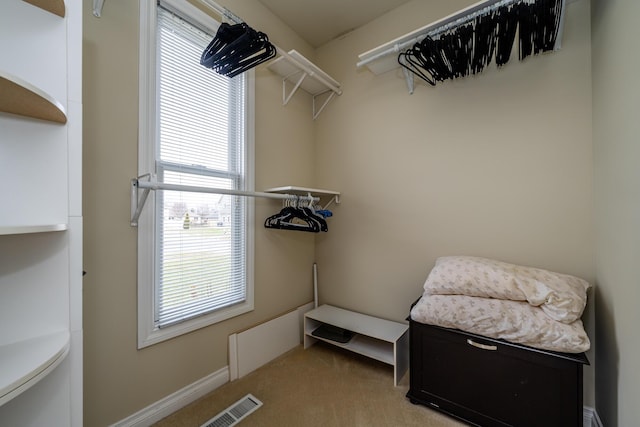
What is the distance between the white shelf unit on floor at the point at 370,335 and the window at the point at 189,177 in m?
0.70

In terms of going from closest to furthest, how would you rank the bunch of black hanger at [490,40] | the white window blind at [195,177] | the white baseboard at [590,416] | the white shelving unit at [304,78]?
the bunch of black hanger at [490,40]
the white baseboard at [590,416]
the white window blind at [195,177]
the white shelving unit at [304,78]

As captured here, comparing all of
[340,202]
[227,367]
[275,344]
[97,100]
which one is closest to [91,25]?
[97,100]

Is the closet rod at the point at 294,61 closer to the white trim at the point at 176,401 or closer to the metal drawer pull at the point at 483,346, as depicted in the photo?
the metal drawer pull at the point at 483,346

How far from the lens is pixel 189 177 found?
1753 millimetres

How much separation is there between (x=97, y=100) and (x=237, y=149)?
87 centimetres

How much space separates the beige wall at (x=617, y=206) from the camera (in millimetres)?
1049

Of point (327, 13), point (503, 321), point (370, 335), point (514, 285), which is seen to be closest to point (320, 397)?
point (370, 335)

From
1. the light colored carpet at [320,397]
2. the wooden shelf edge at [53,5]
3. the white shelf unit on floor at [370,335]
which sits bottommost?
the light colored carpet at [320,397]

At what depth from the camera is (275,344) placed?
7.30 ft

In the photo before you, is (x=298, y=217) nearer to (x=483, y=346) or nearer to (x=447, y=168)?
(x=447, y=168)

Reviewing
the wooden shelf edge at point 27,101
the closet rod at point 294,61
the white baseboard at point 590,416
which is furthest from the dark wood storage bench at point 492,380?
the closet rod at point 294,61

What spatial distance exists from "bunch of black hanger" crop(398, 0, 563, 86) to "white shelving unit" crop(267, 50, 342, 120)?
79 centimetres

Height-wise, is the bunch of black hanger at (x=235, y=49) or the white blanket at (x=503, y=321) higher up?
the bunch of black hanger at (x=235, y=49)

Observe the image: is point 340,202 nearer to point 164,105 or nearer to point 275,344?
point 275,344
